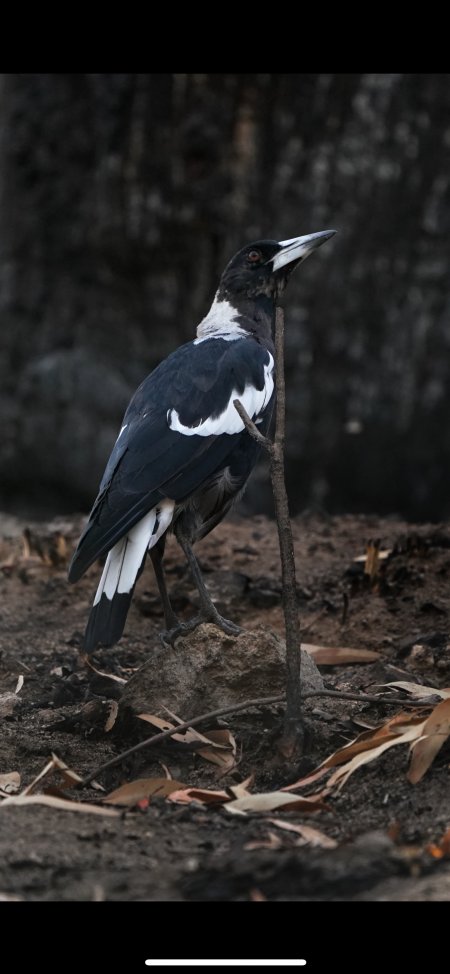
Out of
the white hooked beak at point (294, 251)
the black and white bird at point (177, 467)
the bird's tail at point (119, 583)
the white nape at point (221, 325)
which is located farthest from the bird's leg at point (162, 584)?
the white hooked beak at point (294, 251)

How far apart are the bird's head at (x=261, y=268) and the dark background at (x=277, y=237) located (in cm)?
144

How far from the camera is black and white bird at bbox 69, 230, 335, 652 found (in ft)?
10.1

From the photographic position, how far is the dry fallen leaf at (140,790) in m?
2.48

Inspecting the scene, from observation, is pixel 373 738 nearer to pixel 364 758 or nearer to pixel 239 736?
pixel 364 758

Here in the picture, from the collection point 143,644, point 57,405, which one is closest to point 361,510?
point 57,405

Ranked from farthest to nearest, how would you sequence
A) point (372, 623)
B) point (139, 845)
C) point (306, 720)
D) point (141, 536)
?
1. point (372, 623)
2. point (141, 536)
3. point (306, 720)
4. point (139, 845)

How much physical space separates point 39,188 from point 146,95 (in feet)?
2.27

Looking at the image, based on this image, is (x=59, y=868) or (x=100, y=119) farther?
(x=100, y=119)

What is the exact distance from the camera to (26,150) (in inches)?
231

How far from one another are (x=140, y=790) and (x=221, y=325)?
76.7 inches

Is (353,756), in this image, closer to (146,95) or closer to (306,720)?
(306,720)

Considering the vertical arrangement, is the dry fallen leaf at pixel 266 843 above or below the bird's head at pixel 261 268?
below

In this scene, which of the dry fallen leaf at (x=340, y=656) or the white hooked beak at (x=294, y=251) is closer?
the dry fallen leaf at (x=340, y=656)

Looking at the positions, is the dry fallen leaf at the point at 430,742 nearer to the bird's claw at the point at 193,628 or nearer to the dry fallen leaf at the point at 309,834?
the dry fallen leaf at the point at 309,834
